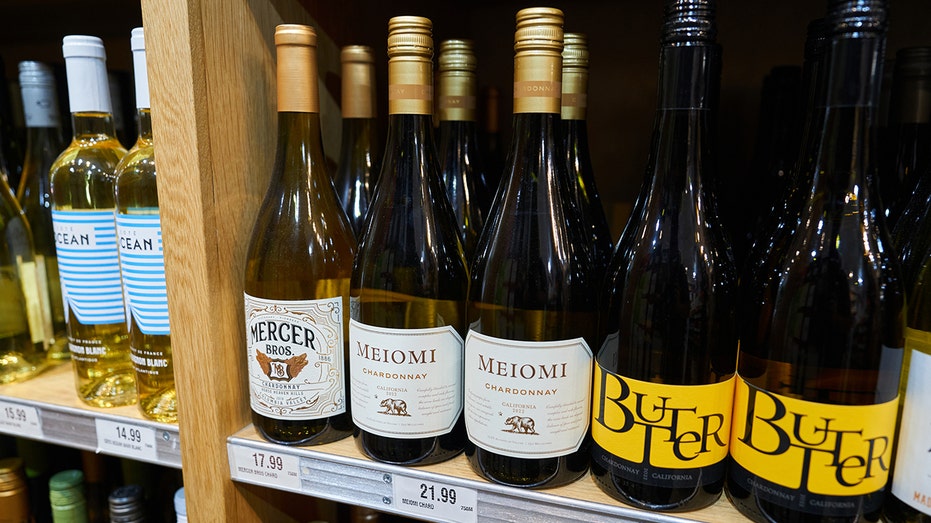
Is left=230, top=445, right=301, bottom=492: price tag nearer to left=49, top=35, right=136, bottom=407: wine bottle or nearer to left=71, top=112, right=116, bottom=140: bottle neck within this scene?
left=49, top=35, right=136, bottom=407: wine bottle

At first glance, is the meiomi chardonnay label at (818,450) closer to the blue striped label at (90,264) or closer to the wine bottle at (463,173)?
the wine bottle at (463,173)

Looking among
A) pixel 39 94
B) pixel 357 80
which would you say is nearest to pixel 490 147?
pixel 357 80

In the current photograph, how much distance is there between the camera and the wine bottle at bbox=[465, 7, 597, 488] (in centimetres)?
48

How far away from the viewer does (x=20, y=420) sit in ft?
2.25

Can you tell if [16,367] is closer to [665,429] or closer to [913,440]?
[665,429]

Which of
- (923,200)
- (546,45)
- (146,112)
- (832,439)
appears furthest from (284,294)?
(923,200)

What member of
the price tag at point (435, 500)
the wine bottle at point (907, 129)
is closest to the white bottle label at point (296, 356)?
the price tag at point (435, 500)

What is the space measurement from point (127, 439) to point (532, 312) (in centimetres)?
46

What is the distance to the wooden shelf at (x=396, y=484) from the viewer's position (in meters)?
0.48

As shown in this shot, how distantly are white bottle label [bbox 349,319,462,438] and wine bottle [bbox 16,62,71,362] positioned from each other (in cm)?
55

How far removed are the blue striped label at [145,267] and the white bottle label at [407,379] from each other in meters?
0.24

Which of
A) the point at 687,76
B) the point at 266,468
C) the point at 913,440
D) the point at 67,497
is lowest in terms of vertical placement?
the point at 67,497

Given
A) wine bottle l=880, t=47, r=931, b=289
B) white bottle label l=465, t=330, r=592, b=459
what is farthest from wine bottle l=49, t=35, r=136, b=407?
wine bottle l=880, t=47, r=931, b=289

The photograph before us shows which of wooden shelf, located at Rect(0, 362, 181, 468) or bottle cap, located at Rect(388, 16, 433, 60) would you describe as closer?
bottle cap, located at Rect(388, 16, 433, 60)
